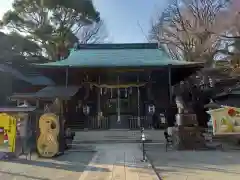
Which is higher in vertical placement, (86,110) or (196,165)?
(86,110)

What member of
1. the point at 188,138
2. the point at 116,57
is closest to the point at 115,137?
the point at 188,138

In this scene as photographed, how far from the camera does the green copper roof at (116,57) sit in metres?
16.8

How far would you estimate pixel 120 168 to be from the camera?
7.41 metres

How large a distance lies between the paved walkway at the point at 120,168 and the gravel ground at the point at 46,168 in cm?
34

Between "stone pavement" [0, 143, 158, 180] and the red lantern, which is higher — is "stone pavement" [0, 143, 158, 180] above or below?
below

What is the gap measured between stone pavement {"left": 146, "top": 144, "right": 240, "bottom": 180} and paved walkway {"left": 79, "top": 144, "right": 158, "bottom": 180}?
0.39 metres

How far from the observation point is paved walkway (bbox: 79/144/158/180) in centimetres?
639

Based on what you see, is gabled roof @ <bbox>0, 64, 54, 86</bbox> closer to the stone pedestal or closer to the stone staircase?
the stone staircase

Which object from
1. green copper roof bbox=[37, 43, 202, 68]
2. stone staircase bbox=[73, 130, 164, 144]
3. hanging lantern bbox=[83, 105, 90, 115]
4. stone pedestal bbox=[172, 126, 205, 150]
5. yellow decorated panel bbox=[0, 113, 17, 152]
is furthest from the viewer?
hanging lantern bbox=[83, 105, 90, 115]

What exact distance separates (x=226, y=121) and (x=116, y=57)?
36.7 ft

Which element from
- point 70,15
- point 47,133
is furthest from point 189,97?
point 70,15

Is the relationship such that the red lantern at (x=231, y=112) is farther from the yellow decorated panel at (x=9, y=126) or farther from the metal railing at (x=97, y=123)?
the metal railing at (x=97, y=123)

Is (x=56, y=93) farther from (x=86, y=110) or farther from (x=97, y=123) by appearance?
(x=97, y=123)

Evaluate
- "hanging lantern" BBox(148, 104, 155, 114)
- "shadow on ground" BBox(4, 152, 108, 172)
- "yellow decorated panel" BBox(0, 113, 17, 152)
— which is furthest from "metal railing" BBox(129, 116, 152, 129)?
"yellow decorated panel" BBox(0, 113, 17, 152)
